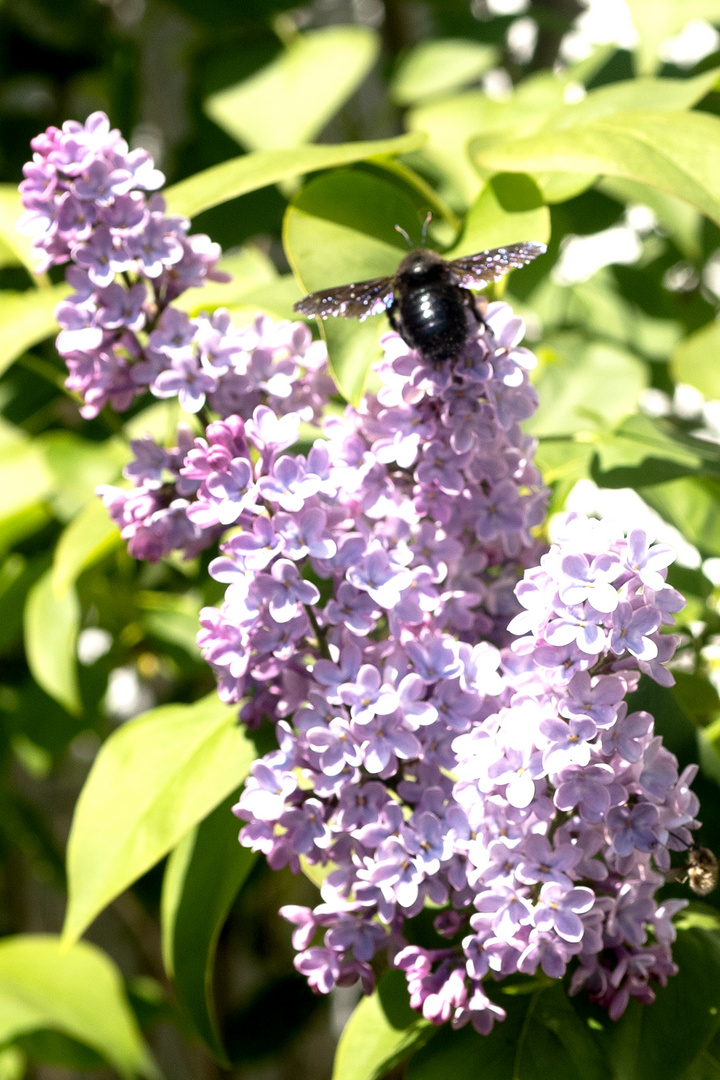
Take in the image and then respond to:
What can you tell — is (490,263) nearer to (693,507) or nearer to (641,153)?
(641,153)

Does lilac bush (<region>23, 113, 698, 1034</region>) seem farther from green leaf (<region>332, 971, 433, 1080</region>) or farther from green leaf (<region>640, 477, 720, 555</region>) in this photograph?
green leaf (<region>640, 477, 720, 555</region>)

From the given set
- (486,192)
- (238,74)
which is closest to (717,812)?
(486,192)

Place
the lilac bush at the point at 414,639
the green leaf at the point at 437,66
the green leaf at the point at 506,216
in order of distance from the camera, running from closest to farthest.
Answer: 1. the lilac bush at the point at 414,639
2. the green leaf at the point at 506,216
3. the green leaf at the point at 437,66

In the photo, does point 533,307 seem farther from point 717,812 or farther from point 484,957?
point 484,957

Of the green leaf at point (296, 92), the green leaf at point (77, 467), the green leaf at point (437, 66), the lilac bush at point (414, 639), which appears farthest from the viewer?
the green leaf at point (437, 66)

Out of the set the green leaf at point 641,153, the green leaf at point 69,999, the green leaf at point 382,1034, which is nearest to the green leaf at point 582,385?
the green leaf at point 641,153

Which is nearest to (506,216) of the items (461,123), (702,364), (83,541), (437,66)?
(702,364)

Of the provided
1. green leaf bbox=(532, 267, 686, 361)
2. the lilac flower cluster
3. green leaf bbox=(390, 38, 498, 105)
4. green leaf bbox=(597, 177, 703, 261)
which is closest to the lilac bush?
Answer: the lilac flower cluster

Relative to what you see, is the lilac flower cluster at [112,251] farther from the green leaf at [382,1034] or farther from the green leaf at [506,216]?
the green leaf at [382,1034]
